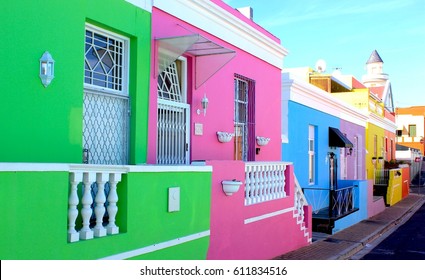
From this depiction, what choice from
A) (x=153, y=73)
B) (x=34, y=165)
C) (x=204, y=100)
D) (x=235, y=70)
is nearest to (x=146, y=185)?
(x=34, y=165)

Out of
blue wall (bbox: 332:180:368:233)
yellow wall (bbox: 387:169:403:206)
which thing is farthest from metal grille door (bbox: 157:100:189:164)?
yellow wall (bbox: 387:169:403:206)

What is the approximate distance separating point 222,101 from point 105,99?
286 cm

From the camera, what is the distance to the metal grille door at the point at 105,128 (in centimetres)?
573

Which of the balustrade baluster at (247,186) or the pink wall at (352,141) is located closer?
the balustrade baluster at (247,186)

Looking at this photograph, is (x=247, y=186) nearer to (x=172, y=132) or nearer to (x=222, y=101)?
(x=172, y=132)

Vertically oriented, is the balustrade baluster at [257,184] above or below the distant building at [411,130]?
below

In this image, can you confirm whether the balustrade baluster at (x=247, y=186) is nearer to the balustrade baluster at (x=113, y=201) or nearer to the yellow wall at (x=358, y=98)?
the balustrade baluster at (x=113, y=201)

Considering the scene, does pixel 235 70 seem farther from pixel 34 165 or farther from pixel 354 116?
pixel 354 116

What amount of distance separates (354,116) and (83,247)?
1635 centimetres

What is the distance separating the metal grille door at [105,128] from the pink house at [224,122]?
17.4 inches

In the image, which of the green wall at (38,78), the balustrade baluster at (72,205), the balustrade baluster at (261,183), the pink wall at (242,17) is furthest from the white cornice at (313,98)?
the balustrade baluster at (72,205)

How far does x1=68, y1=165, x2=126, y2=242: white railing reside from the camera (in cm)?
408

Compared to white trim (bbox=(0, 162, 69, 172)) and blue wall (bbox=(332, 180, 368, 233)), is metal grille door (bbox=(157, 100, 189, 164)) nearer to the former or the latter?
white trim (bbox=(0, 162, 69, 172))

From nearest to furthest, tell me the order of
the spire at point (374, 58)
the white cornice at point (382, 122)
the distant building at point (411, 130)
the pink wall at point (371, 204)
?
the pink wall at point (371, 204)
the white cornice at point (382, 122)
the spire at point (374, 58)
the distant building at point (411, 130)
